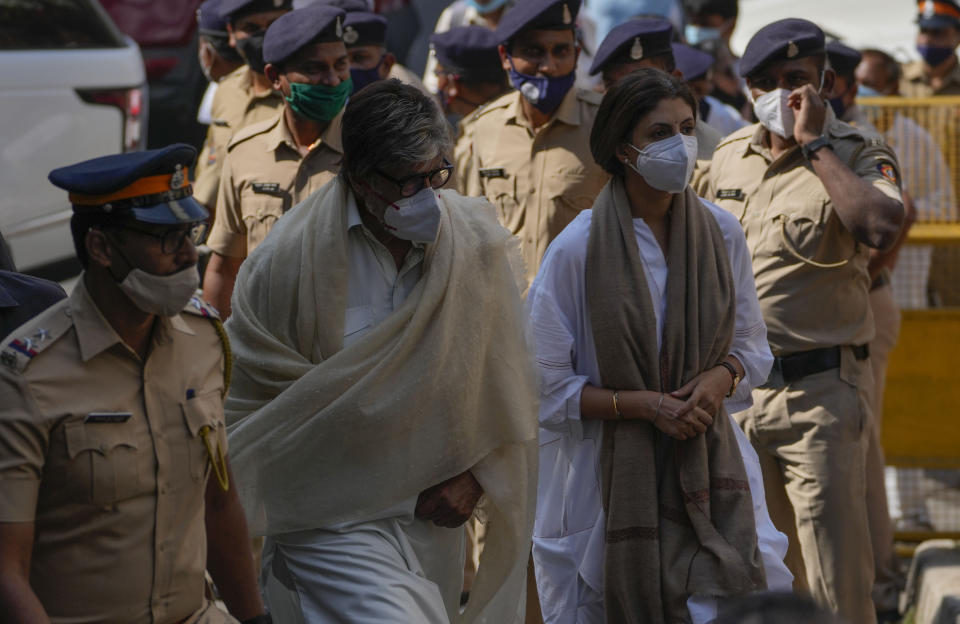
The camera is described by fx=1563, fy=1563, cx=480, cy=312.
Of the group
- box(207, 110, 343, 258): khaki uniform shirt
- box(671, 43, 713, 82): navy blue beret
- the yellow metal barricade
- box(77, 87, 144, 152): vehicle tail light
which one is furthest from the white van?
the yellow metal barricade

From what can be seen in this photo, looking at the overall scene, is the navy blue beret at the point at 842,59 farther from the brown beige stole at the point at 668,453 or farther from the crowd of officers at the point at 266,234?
the brown beige stole at the point at 668,453

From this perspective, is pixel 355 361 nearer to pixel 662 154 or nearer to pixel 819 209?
pixel 662 154

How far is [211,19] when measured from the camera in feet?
25.8

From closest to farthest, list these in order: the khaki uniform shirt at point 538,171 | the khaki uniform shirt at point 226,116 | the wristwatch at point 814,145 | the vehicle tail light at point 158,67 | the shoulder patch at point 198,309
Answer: the shoulder patch at point 198,309 < the wristwatch at point 814,145 < the khaki uniform shirt at point 538,171 < the khaki uniform shirt at point 226,116 < the vehicle tail light at point 158,67

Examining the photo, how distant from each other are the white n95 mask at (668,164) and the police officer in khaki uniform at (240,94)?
9.03ft

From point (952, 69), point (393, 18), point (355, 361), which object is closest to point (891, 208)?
point (355, 361)

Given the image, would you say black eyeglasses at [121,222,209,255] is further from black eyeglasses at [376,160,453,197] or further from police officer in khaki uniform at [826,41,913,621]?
police officer in khaki uniform at [826,41,913,621]

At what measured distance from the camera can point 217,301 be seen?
230 inches

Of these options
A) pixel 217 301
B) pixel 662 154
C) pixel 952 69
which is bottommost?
pixel 952 69

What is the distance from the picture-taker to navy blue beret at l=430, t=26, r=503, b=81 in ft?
25.5

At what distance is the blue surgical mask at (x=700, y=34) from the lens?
10281 mm

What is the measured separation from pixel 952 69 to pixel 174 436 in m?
8.36

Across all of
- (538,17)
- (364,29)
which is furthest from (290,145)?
(364,29)

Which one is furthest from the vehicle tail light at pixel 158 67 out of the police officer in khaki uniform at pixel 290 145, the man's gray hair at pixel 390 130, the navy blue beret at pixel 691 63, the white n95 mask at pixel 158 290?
the white n95 mask at pixel 158 290
